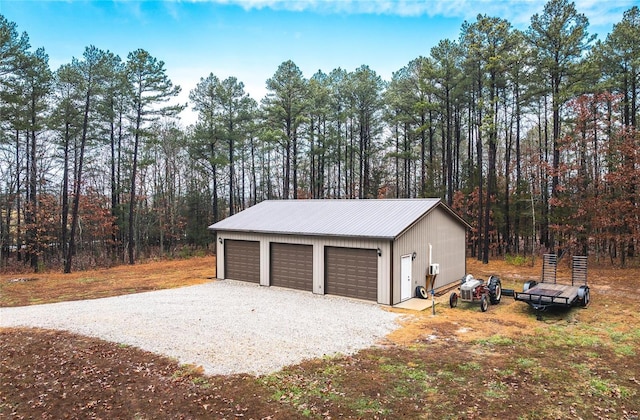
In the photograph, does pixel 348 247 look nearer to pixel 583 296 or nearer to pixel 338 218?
pixel 338 218

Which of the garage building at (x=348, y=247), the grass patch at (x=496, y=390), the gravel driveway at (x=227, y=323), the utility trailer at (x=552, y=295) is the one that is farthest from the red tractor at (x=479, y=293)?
the grass patch at (x=496, y=390)

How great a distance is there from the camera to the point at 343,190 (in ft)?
128

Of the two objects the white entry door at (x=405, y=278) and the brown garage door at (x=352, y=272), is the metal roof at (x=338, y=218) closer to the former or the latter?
the brown garage door at (x=352, y=272)

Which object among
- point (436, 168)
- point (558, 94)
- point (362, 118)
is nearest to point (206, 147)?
point (362, 118)

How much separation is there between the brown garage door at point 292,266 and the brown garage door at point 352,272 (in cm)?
86

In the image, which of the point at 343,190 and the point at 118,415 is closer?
the point at 118,415

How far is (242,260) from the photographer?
54.6 ft

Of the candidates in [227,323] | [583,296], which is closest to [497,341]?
[583,296]

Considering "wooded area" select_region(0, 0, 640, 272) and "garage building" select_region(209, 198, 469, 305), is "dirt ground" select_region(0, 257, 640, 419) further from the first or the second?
"wooded area" select_region(0, 0, 640, 272)

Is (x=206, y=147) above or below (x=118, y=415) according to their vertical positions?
above

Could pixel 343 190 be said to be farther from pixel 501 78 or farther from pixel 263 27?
pixel 263 27

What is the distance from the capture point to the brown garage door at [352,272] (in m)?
12.9

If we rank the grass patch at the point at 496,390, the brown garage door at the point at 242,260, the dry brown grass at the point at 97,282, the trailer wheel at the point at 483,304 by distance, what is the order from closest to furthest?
the grass patch at the point at 496,390, the trailer wheel at the point at 483,304, the dry brown grass at the point at 97,282, the brown garage door at the point at 242,260

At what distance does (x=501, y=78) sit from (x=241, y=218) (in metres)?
16.6
